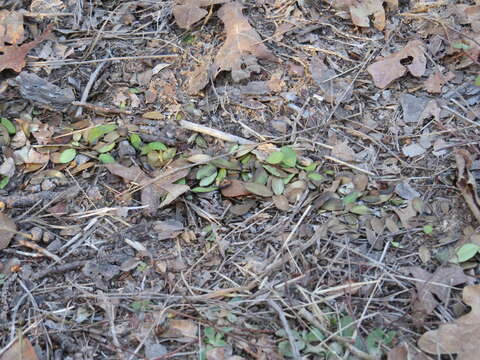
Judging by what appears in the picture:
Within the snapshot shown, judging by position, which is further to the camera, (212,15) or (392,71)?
(212,15)

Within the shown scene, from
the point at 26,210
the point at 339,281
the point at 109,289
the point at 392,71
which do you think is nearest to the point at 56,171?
the point at 26,210

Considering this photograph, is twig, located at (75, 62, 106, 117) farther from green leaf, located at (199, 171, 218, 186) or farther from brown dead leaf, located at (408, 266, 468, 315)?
brown dead leaf, located at (408, 266, 468, 315)

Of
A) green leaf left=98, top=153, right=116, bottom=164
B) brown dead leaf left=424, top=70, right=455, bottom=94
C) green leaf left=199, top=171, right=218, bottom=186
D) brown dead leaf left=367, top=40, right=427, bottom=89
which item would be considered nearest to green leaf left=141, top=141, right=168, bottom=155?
green leaf left=98, top=153, right=116, bottom=164

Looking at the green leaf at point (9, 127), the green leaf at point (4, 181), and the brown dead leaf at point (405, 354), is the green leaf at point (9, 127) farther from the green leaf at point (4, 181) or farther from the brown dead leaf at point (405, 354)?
the brown dead leaf at point (405, 354)

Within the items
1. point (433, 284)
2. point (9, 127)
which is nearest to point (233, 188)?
point (433, 284)

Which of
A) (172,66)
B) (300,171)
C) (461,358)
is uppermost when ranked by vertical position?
(172,66)

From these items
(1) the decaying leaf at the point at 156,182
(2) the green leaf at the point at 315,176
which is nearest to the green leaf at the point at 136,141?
(1) the decaying leaf at the point at 156,182

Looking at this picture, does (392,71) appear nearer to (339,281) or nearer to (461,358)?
(339,281)
